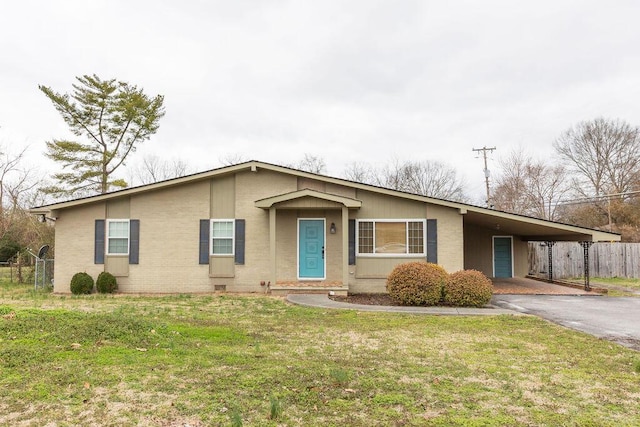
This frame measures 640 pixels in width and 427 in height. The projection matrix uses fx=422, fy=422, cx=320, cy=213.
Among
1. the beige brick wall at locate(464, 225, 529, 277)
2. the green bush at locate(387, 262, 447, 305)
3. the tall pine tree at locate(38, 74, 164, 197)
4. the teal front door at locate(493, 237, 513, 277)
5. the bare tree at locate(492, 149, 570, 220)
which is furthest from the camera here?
the bare tree at locate(492, 149, 570, 220)

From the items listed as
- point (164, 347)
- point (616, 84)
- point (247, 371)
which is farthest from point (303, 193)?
point (616, 84)

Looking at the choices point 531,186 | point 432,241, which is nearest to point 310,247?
point 432,241

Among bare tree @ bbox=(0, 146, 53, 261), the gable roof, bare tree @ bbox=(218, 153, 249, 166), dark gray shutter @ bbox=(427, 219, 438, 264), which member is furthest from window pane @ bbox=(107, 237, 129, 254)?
bare tree @ bbox=(218, 153, 249, 166)

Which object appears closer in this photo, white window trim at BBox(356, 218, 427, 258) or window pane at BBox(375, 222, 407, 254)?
white window trim at BBox(356, 218, 427, 258)

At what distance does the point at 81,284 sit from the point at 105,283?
0.67 metres

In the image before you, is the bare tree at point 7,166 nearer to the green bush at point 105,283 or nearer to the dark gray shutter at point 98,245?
the dark gray shutter at point 98,245

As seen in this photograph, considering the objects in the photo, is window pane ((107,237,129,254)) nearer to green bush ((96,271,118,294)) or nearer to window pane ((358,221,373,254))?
green bush ((96,271,118,294))

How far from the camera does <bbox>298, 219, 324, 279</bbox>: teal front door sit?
1338 centimetres

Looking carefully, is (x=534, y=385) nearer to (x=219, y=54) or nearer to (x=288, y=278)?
(x=288, y=278)

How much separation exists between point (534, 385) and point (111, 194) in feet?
41.2

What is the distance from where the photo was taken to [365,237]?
1316 cm

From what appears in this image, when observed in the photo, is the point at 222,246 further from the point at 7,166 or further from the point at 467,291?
the point at 7,166

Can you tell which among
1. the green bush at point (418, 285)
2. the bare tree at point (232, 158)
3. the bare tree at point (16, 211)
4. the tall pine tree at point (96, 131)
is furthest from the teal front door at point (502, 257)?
the bare tree at point (232, 158)

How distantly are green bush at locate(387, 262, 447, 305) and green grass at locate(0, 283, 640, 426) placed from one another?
2296mm
